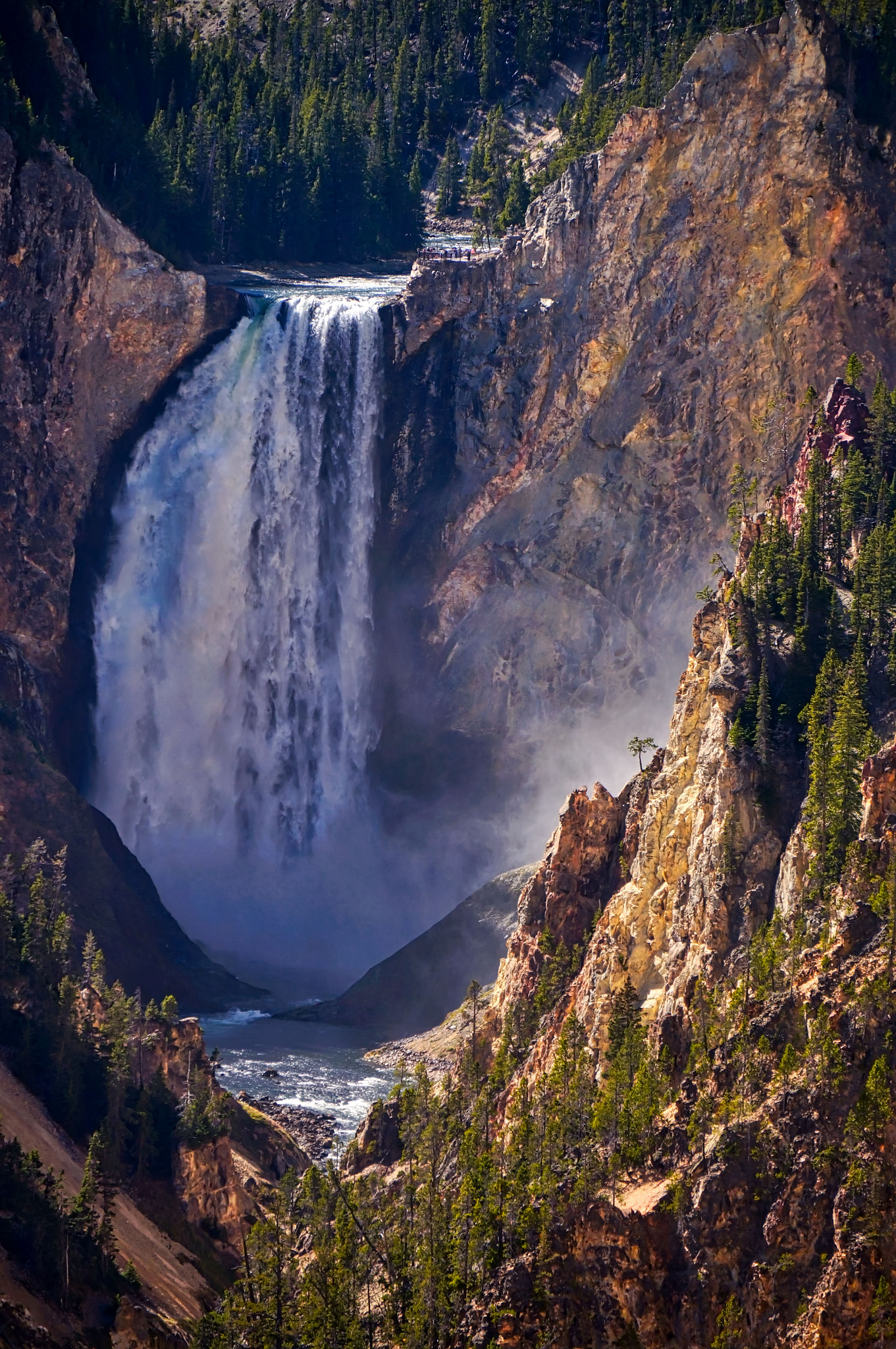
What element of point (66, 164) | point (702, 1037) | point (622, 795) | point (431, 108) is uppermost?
point (431, 108)

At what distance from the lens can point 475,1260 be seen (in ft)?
245

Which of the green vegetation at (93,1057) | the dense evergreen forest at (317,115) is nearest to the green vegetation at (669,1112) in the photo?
the green vegetation at (93,1057)

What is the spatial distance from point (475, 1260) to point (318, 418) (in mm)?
82989

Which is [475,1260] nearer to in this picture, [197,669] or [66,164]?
[197,669]

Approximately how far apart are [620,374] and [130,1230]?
7458 cm

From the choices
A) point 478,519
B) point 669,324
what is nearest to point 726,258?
point 669,324

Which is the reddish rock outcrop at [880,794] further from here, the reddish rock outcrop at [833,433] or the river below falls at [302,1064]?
the river below falls at [302,1064]

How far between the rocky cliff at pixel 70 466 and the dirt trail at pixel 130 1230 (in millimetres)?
23483

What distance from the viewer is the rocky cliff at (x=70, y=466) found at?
120938mm

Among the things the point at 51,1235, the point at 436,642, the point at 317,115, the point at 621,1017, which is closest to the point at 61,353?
the point at 436,642

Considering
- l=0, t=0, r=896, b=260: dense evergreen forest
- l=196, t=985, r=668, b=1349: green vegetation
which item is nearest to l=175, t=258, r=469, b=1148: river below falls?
l=196, t=985, r=668, b=1349: green vegetation

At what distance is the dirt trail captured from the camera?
286 ft

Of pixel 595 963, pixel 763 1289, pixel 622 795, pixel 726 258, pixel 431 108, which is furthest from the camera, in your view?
pixel 431 108

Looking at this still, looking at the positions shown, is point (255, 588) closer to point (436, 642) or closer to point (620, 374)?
point (436, 642)
